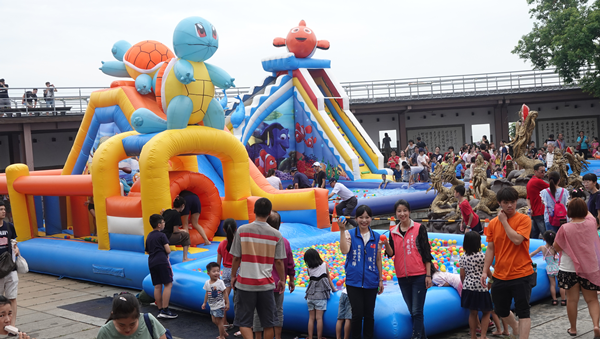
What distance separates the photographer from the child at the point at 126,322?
10.1ft

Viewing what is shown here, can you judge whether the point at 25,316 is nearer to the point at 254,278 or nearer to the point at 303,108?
the point at 254,278

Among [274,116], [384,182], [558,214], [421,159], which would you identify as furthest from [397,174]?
[558,214]

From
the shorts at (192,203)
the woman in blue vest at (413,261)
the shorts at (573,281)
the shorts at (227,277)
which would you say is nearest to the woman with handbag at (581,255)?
the shorts at (573,281)

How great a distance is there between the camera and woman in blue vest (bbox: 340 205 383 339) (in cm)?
513

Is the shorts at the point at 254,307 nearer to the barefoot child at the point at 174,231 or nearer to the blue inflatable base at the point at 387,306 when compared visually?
the blue inflatable base at the point at 387,306

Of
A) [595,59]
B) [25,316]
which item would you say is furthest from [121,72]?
[595,59]

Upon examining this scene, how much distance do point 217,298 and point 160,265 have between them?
1101 millimetres

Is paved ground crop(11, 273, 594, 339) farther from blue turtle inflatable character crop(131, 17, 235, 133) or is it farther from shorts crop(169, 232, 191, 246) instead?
blue turtle inflatable character crop(131, 17, 235, 133)

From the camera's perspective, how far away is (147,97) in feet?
36.4

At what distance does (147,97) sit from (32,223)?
125 inches

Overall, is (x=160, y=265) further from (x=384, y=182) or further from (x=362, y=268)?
(x=384, y=182)

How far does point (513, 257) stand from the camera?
15.6 ft

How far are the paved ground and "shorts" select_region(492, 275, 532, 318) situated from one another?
0.82 meters

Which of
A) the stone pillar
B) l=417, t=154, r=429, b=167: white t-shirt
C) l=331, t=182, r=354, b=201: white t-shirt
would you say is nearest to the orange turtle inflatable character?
l=417, t=154, r=429, b=167: white t-shirt
